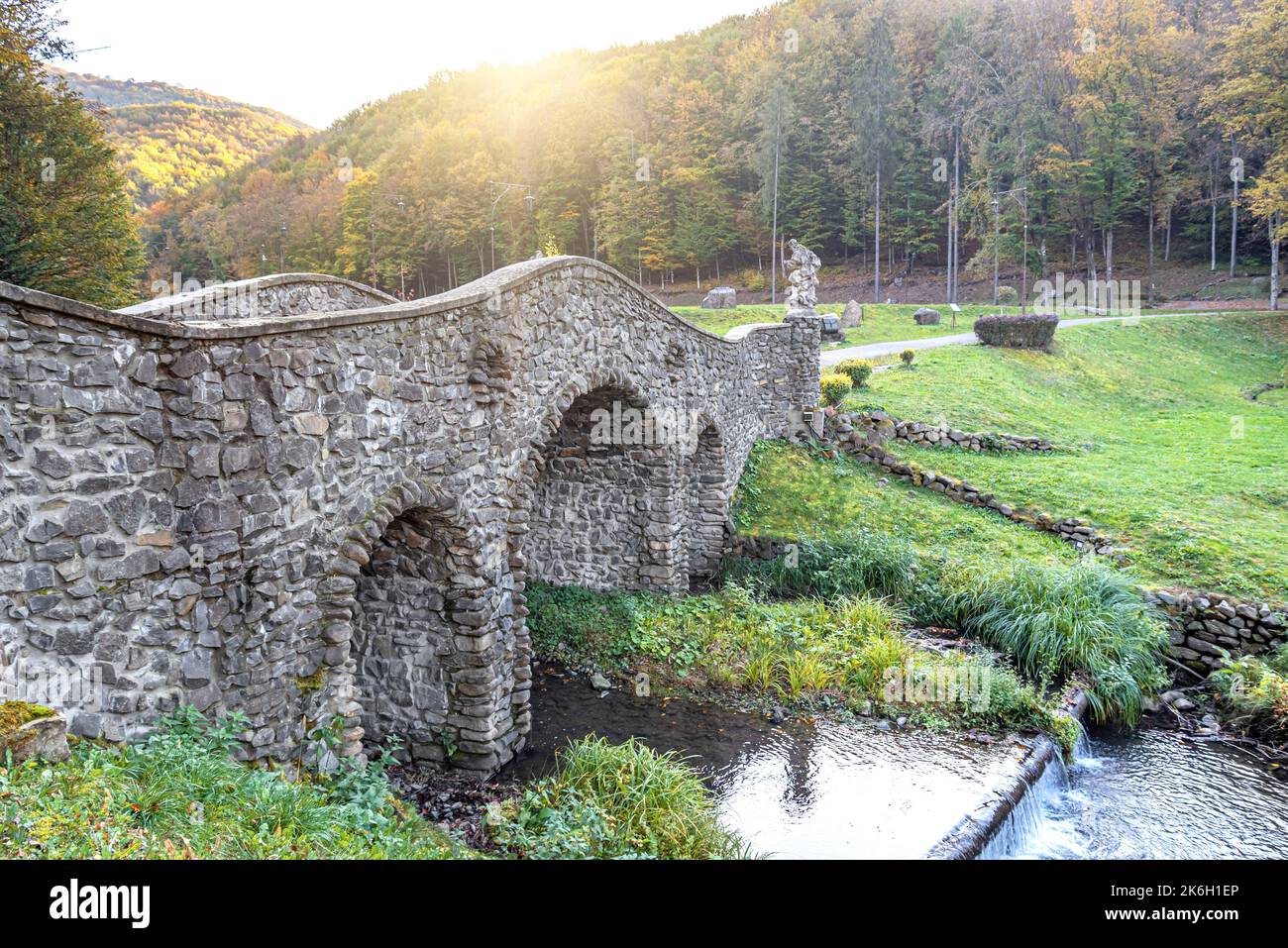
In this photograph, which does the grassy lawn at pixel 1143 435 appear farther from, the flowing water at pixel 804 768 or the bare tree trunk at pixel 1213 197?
the bare tree trunk at pixel 1213 197

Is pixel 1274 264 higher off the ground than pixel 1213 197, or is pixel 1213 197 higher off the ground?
pixel 1213 197

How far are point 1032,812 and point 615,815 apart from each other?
4299 mm

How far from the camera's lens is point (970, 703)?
33.0 feet

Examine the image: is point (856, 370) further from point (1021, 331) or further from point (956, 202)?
point (956, 202)

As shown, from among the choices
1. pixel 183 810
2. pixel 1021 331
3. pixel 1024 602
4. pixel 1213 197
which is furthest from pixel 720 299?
pixel 183 810

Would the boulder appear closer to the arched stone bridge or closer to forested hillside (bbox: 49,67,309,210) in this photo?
the arched stone bridge

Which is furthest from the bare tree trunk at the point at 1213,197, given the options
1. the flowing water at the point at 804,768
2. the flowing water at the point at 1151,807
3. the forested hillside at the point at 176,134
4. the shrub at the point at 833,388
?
the forested hillside at the point at 176,134

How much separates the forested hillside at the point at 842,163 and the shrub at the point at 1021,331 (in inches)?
507

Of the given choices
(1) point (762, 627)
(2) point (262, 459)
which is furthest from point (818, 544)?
(2) point (262, 459)

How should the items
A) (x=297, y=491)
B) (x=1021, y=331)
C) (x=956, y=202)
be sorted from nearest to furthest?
(x=297, y=491) < (x=1021, y=331) < (x=956, y=202)

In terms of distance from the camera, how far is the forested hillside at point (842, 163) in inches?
1597

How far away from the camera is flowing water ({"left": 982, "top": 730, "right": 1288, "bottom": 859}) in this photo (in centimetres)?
782

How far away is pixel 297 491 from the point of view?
623 cm
